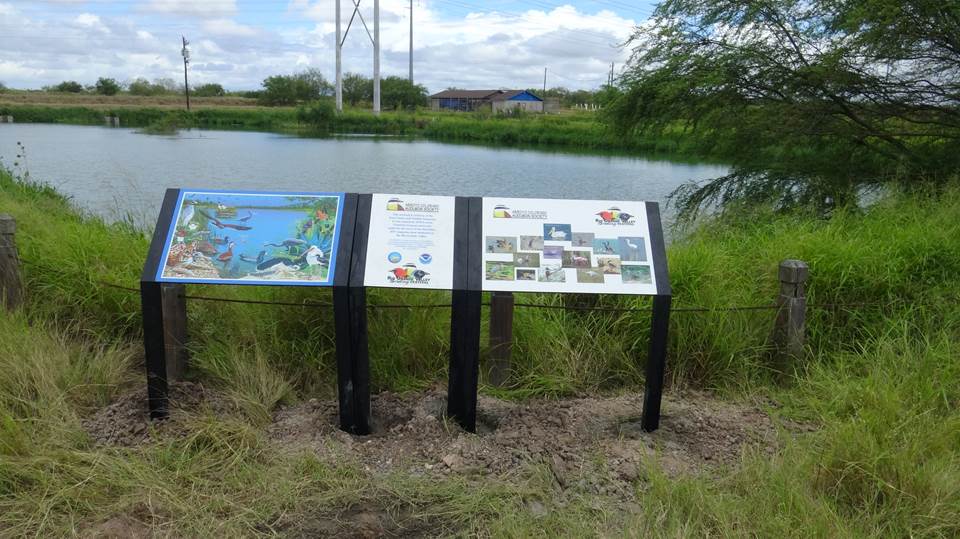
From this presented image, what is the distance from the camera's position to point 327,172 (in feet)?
60.5

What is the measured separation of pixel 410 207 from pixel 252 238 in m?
0.69

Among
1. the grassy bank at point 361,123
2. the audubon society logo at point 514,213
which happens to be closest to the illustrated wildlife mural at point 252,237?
the audubon society logo at point 514,213

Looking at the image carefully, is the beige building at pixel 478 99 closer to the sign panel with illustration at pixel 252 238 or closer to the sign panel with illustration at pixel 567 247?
the sign panel with illustration at pixel 567 247

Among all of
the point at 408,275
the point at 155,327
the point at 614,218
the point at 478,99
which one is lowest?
the point at 155,327

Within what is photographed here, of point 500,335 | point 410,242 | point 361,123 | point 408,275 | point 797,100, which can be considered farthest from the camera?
point 361,123

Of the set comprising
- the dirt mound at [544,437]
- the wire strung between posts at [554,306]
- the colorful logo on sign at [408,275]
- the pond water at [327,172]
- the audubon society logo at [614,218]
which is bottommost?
the pond water at [327,172]

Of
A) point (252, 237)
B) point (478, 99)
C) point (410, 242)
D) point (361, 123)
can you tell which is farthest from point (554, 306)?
point (478, 99)

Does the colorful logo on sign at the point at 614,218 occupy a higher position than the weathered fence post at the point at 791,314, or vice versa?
the colorful logo on sign at the point at 614,218

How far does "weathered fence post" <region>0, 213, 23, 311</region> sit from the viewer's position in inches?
156

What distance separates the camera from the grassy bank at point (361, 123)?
41.3 m

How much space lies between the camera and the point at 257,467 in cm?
276

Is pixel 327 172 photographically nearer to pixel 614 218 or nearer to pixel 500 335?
pixel 500 335

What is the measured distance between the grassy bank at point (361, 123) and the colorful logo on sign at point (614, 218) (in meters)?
33.8

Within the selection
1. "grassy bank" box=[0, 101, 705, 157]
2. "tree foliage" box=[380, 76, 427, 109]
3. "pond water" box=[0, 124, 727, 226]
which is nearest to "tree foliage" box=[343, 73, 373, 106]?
"tree foliage" box=[380, 76, 427, 109]
